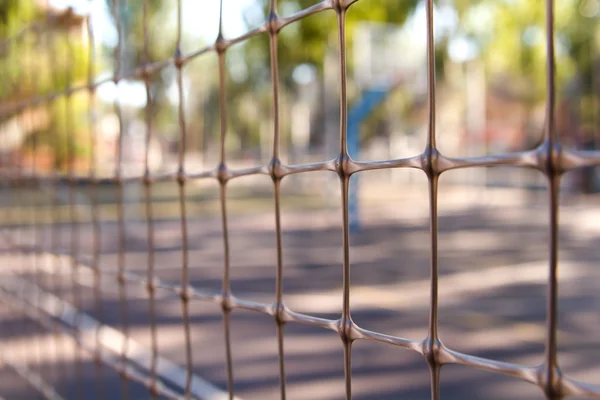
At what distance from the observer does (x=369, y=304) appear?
4.66 meters

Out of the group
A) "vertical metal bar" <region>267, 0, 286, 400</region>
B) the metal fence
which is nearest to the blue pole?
the metal fence

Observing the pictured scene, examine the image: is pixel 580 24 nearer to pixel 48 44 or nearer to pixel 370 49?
pixel 370 49

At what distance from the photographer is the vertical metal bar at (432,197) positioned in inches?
30.6

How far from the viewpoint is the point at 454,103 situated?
21609 millimetres

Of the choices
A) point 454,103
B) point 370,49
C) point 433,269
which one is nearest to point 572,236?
point 370,49

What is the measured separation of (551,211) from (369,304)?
409cm

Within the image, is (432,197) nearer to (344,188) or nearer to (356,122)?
(344,188)

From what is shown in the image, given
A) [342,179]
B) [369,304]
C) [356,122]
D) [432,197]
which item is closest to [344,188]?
[342,179]

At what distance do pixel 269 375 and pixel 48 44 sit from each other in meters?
1.77

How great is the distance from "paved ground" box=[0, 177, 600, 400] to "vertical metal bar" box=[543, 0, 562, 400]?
154cm

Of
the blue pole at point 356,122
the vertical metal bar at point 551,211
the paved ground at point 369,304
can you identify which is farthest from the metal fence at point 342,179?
the blue pole at point 356,122

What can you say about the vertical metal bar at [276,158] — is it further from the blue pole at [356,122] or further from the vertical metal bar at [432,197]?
the blue pole at [356,122]

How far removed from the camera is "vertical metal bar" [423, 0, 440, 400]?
2.55 feet

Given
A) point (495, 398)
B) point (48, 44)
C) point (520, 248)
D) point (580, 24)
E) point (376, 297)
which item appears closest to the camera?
point (48, 44)
